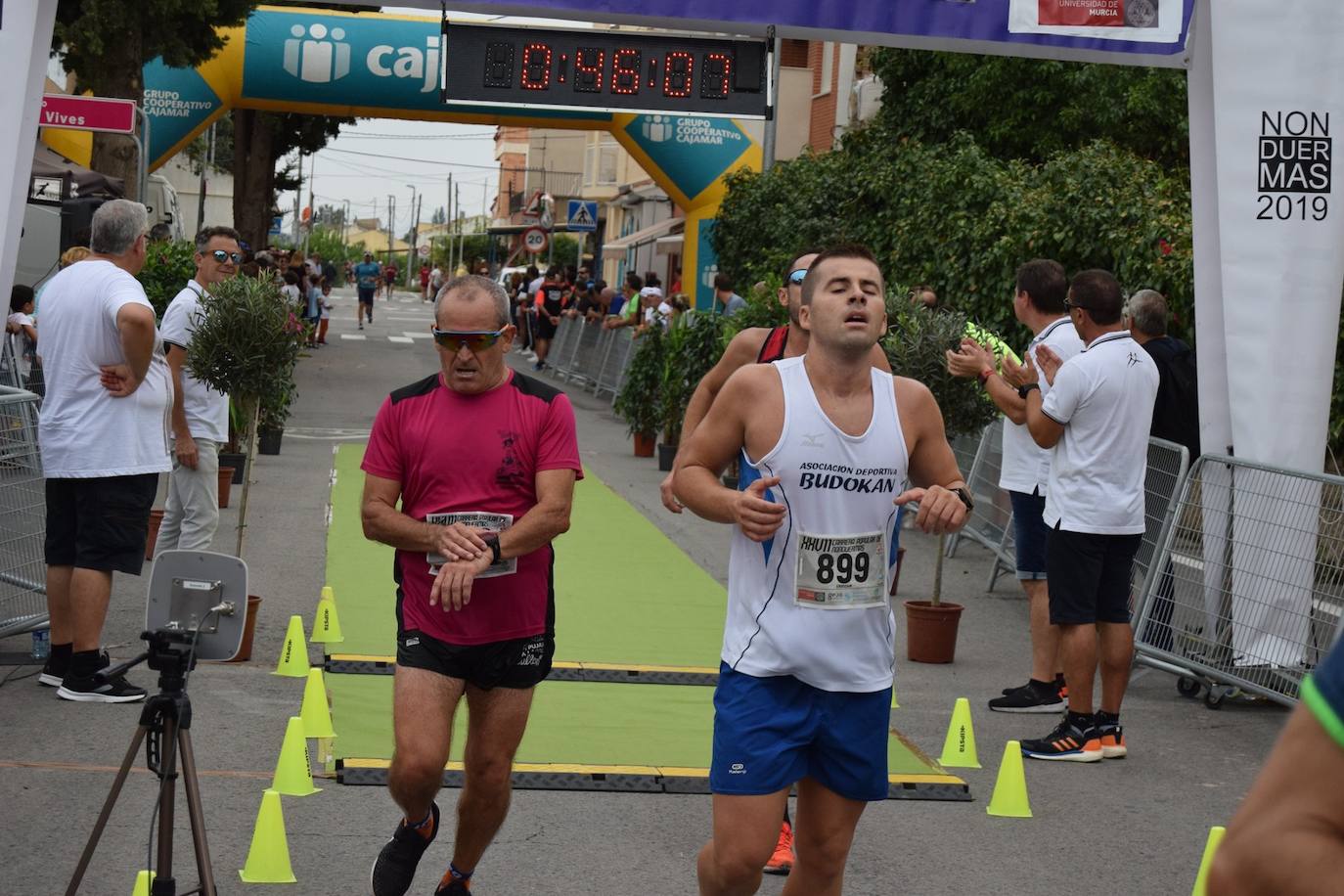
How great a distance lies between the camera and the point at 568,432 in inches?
202

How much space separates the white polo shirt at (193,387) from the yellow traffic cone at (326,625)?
1.05 m

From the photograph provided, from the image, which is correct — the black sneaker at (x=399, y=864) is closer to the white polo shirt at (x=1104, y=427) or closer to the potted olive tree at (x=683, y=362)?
the white polo shirt at (x=1104, y=427)

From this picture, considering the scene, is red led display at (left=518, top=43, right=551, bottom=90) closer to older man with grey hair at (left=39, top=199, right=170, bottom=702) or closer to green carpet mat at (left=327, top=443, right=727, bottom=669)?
green carpet mat at (left=327, top=443, right=727, bottom=669)

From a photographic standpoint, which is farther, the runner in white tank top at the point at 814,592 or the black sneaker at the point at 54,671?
the black sneaker at the point at 54,671

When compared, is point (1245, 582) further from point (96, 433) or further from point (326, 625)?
point (96, 433)

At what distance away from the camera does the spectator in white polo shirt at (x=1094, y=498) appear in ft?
24.8

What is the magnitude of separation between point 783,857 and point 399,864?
1.42 metres

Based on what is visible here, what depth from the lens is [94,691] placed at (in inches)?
304

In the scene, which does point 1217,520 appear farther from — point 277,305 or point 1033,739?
point 277,305

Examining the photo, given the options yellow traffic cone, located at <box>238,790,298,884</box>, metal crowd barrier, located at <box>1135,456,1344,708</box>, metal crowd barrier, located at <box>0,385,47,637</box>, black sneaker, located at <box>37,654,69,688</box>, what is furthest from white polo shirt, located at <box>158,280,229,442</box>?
metal crowd barrier, located at <box>1135,456,1344,708</box>

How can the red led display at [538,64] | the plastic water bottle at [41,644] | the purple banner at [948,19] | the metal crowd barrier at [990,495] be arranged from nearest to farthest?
the plastic water bottle at [41,644], the purple banner at [948,19], the red led display at [538,64], the metal crowd barrier at [990,495]

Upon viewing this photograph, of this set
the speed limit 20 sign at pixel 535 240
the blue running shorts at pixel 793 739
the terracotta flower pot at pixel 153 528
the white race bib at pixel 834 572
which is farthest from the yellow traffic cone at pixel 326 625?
the speed limit 20 sign at pixel 535 240

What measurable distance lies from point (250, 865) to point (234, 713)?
228cm

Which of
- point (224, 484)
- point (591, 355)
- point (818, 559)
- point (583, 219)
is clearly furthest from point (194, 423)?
point (583, 219)
